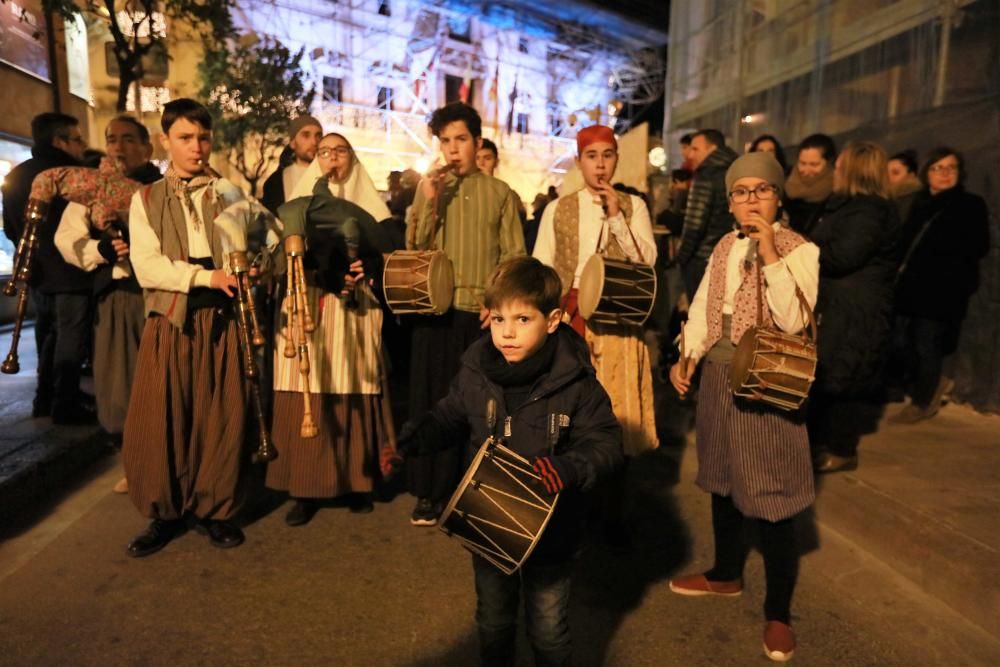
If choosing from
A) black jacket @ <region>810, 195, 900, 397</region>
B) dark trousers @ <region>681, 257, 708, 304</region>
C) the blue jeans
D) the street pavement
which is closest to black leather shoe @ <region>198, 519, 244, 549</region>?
the street pavement

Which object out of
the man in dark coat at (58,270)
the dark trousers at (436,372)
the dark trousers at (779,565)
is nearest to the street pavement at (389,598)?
the dark trousers at (779,565)

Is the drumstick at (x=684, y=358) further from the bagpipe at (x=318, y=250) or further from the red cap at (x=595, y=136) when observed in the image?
the bagpipe at (x=318, y=250)

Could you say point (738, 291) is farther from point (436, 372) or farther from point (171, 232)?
point (171, 232)

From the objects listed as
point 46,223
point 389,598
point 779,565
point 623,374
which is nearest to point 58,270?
point 46,223

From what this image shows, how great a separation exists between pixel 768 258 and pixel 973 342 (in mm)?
4211

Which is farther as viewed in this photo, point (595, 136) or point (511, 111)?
point (511, 111)

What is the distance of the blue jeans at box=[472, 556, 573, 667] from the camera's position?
6.86 ft

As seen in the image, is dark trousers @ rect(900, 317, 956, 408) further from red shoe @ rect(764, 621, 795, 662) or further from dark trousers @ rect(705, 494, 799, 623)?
red shoe @ rect(764, 621, 795, 662)

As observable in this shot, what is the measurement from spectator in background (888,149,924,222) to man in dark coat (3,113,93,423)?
20.1 feet

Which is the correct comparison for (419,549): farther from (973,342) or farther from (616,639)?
(973,342)

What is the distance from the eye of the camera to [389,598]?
2.91m

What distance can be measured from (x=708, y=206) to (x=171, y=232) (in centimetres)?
356

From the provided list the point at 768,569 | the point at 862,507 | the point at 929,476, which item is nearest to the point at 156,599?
the point at 768,569

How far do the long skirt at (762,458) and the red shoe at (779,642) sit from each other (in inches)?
17.4
